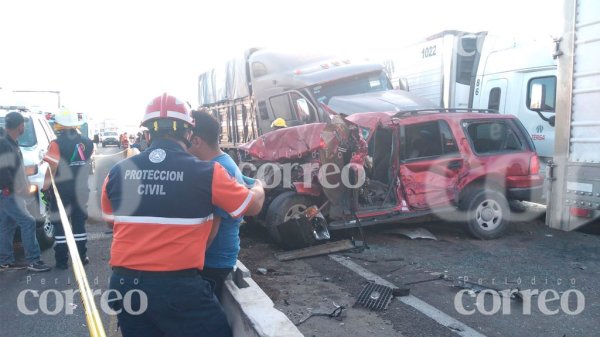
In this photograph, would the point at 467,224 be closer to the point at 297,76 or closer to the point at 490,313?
the point at 490,313

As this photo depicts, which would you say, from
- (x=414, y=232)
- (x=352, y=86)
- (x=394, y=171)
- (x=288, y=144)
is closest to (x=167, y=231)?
(x=288, y=144)

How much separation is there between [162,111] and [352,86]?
8.18 m

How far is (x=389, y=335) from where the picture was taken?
153 inches

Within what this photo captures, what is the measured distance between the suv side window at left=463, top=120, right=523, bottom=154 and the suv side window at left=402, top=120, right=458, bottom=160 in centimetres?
44

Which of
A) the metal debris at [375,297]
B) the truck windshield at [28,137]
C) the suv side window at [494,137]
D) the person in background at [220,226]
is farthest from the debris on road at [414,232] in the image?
the truck windshield at [28,137]

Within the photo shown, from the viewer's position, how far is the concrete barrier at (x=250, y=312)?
7.05ft

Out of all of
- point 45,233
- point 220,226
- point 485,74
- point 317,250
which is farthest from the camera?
point 485,74

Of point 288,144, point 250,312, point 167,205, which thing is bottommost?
point 250,312

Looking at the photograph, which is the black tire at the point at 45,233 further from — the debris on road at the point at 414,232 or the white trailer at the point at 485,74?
the white trailer at the point at 485,74

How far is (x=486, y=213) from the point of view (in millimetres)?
6785

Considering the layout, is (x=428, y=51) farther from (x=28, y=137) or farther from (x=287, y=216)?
(x=28, y=137)

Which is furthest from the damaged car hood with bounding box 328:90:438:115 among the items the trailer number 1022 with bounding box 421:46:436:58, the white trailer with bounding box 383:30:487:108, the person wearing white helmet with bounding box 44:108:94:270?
the person wearing white helmet with bounding box 44:108:94:270

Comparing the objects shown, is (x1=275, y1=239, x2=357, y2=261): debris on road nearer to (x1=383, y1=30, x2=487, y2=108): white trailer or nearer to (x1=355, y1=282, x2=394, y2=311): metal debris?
(x1=355, y1=282, x2=394, y2=311): metal debris

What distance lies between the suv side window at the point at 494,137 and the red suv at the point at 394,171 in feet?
0.05
